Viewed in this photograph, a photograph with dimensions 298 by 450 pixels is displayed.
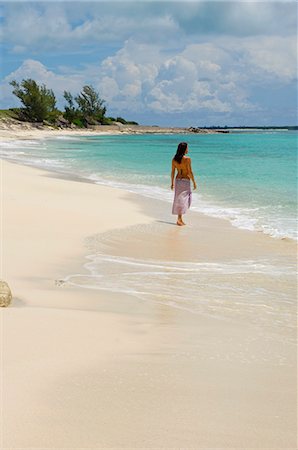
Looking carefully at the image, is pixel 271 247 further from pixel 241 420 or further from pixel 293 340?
pixel 241 420

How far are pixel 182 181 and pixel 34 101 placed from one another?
9229cm

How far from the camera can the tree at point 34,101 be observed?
98.4 metres

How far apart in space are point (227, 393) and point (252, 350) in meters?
0.86

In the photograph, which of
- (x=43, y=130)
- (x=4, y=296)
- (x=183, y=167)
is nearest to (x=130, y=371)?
(x=4, y=296)

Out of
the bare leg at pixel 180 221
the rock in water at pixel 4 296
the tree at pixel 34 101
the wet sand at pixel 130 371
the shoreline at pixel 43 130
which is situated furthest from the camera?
the tree at pixel 34 101

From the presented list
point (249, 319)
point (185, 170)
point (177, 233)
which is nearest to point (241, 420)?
point (249, 319)

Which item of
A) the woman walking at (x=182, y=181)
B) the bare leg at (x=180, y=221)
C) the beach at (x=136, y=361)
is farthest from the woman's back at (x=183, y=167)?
the beach at (x=136, y=361)

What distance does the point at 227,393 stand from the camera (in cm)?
331

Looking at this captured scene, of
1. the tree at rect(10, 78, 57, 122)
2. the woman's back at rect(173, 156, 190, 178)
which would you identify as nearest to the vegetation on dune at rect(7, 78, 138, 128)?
the tree at rect(10, 78, 57, 122)

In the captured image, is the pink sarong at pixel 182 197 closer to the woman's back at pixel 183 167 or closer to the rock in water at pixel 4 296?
the woman's back at pixel 183 167

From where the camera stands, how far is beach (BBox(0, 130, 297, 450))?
2.82m

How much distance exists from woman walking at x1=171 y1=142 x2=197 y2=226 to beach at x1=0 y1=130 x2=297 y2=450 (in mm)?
3044

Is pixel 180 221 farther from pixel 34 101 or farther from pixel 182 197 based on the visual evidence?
pixel 34 101

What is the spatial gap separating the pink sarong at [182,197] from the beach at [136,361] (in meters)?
3.03
